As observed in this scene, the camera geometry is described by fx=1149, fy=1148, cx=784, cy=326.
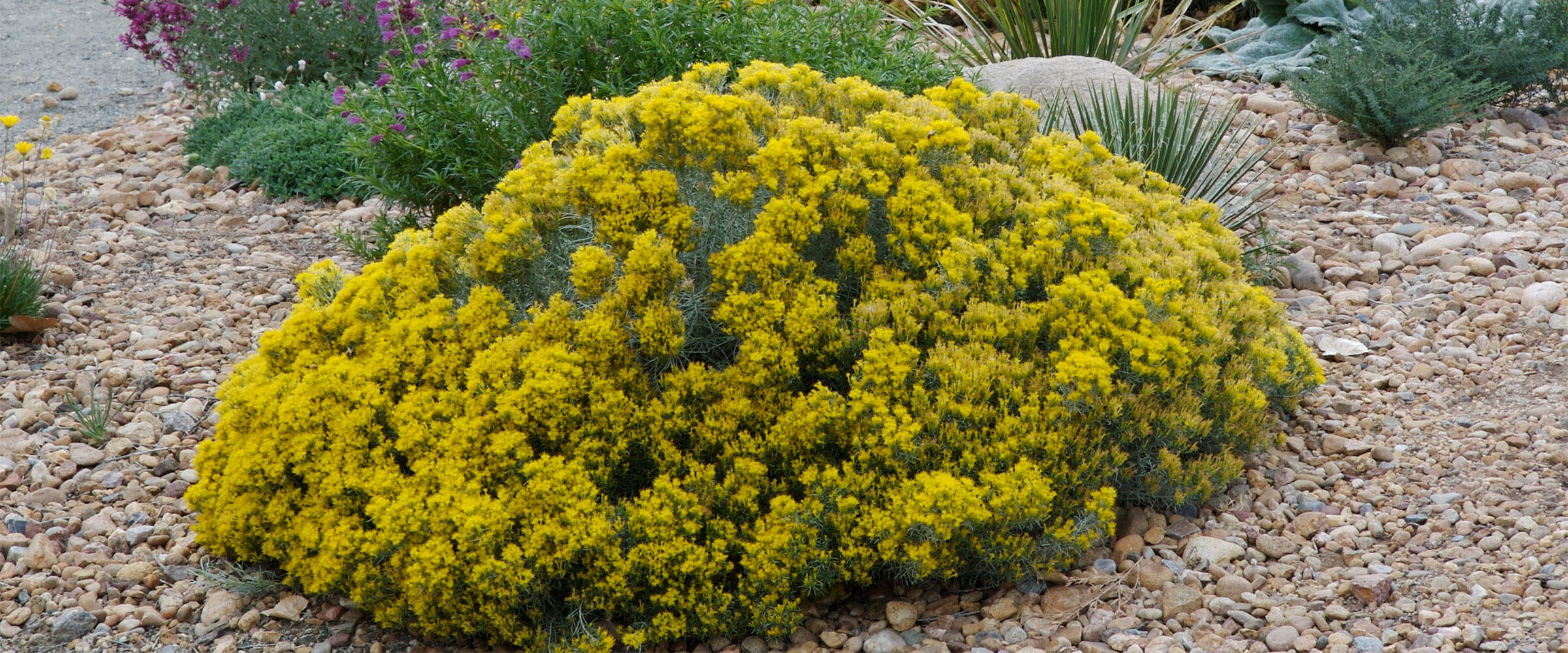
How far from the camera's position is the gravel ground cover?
9.24 ft

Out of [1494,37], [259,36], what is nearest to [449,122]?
[259,36]

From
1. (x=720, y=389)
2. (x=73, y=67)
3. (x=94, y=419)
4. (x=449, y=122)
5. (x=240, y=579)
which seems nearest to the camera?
(x=720, y=389)

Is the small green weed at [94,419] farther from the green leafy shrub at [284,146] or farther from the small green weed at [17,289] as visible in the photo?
the green leafy shrub at [284,146]

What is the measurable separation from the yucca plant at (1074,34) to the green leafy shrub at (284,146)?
10.5 ft

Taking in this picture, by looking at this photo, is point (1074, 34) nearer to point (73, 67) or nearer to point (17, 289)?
point (17, 289)

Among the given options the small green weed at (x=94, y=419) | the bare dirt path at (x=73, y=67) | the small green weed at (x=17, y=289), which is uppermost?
the small green weed at (x=17, y=289)

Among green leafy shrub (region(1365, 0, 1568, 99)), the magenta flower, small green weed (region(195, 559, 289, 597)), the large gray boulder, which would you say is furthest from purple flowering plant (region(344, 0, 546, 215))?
green leafy shrub (region(1365, 0, 1568, 99))

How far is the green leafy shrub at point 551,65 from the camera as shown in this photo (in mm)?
4469

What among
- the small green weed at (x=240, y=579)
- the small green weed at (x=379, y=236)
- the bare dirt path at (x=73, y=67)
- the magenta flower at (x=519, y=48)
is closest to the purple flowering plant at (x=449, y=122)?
the magenta flower at (x=519, y=48)

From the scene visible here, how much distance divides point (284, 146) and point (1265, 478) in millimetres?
5210

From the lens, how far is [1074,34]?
712 cm

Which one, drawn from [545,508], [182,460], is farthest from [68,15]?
[545,508]

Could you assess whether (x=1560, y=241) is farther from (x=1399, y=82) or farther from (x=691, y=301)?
(x=691, y=301)

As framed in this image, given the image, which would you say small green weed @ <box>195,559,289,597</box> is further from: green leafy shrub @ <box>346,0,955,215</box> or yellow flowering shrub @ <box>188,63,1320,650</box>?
green leafy shrub @ <box>346,0,955,215</box>
